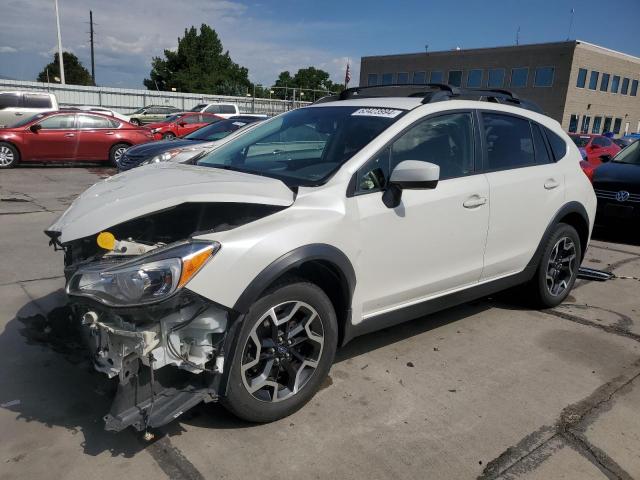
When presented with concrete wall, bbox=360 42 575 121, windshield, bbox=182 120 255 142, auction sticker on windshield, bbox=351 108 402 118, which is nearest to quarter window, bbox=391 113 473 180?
auction sticker on windshield, bbox=351 108 402 118

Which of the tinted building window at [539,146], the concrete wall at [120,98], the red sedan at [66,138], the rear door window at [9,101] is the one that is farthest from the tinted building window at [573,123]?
Answer: the tinted building window at [539,146]

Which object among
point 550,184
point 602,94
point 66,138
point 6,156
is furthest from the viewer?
point 602,94

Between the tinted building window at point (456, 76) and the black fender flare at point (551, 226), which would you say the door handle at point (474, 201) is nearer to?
the black fender flare at point (551, 226)

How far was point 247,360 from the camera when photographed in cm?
268

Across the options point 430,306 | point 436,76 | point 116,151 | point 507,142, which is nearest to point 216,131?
point 116,151

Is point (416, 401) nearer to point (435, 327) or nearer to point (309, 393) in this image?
point (309, 393)

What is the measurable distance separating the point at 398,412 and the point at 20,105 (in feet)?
66.3

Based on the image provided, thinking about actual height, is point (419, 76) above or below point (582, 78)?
above

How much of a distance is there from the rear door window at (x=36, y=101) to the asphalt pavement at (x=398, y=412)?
671 inches

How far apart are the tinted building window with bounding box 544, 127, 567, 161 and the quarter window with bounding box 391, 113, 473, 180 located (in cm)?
117

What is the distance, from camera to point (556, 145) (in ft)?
15.2

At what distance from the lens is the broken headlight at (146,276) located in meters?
2.33

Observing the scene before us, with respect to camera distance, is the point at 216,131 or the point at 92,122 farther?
the point at 92,122

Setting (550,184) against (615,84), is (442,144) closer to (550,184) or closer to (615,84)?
(550,184)
